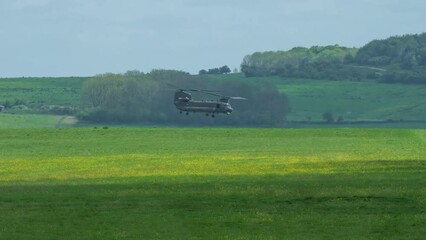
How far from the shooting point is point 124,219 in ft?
101

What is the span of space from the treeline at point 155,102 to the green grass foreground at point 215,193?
4708 cm

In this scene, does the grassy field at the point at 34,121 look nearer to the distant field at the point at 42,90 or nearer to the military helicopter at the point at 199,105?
the distant field at the point at 42,90

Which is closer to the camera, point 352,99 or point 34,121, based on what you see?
point 34,121

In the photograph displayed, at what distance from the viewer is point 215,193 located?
3681 cm

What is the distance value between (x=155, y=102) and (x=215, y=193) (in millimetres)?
84194

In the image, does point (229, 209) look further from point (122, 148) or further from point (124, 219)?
point (122, 148)

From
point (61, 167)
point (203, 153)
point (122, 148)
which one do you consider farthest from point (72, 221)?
point (122, 148)

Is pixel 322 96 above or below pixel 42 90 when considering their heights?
below

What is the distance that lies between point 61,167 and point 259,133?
123ft

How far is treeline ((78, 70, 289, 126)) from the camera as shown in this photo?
120m

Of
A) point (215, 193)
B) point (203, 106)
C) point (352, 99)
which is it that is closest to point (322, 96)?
point (352, 99)

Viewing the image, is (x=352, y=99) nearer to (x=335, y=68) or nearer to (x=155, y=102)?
(x=155, y=102)

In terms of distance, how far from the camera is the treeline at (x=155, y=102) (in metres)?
120

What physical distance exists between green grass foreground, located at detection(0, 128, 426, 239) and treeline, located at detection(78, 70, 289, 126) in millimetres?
47076
